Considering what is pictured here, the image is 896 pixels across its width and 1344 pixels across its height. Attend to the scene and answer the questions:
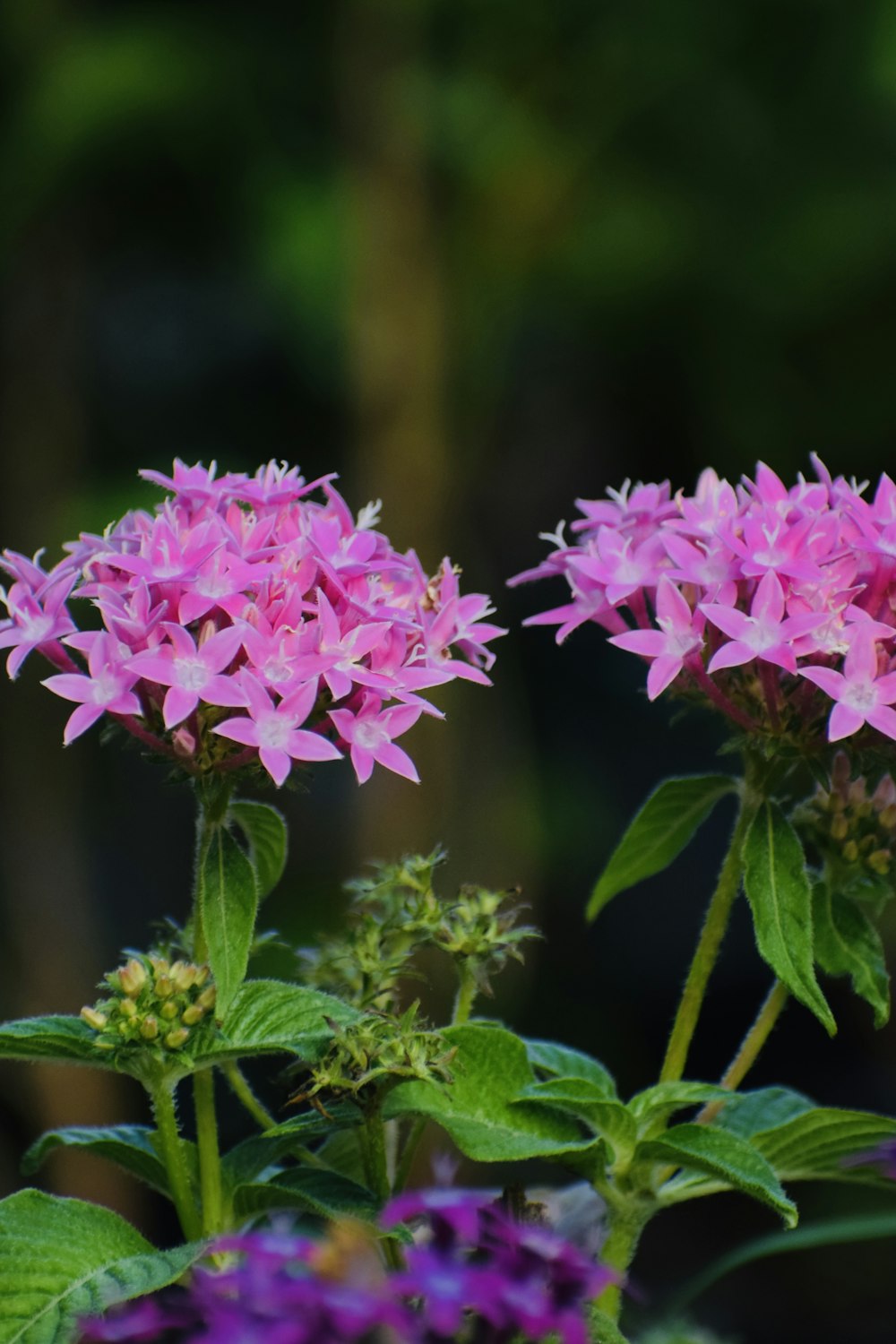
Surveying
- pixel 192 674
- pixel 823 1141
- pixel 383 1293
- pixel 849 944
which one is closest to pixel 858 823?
pixel 849 944

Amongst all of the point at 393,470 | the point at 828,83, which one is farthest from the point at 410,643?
the point at 828,83

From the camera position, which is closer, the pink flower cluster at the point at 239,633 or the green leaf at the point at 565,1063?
the pink flower cluster at the point at 239,633

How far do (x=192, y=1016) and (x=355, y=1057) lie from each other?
88mm

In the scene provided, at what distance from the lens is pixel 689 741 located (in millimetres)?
4809

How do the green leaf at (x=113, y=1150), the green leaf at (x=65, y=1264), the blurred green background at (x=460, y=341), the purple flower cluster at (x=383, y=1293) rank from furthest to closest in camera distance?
the blurred green background at (x=460, y=341) < the green leaf at (x=113, y=1150) < the green leaf at (x=65, y=1264) < the purple flower cluster at (x=383, y=1293)

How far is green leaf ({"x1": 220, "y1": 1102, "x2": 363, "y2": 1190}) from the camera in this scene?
81 centimetres

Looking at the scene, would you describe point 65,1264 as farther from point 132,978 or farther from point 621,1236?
point 621,1236

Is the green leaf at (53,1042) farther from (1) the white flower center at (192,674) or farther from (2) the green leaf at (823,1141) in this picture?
(2) the green leaf at (823,1141)

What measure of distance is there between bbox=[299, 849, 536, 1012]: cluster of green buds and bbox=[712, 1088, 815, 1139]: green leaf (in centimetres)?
19

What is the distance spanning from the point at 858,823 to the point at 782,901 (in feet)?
0.33

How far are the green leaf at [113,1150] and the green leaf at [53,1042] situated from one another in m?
0.05

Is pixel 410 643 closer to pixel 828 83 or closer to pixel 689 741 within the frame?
pixel 689 741

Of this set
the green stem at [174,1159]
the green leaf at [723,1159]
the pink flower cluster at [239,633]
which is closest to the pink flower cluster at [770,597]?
the pink flower cluster at [239,633]

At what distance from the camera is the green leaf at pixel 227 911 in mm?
794
